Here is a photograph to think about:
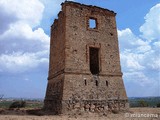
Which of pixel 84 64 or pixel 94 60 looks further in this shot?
pixel 94 60

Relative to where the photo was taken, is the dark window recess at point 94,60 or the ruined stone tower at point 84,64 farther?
the dark window recess at point 94,60

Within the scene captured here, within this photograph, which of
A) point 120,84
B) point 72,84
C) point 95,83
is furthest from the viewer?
point 120,84

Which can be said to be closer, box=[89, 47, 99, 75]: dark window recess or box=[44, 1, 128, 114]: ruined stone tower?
box=[44, 1, 128, 114]: ruined stone tower

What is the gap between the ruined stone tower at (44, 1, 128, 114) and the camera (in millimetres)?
12492

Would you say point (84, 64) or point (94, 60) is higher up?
point (94, 60)

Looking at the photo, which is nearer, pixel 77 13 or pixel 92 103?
pixel 92 103

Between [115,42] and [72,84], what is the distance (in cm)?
501

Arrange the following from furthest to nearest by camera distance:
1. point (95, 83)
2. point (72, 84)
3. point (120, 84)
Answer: point (120, 84)
point (95, 83)
point (72, 84)

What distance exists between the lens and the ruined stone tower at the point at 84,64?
1249 cm

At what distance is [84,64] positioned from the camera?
13367 millimetres

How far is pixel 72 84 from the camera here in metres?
12.5

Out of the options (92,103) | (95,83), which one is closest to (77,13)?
(95,83)

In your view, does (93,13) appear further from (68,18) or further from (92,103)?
(92,103)

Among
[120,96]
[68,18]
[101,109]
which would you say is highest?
[68,18]
